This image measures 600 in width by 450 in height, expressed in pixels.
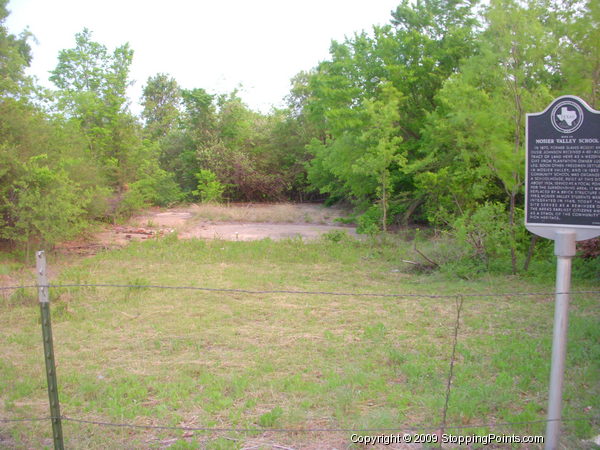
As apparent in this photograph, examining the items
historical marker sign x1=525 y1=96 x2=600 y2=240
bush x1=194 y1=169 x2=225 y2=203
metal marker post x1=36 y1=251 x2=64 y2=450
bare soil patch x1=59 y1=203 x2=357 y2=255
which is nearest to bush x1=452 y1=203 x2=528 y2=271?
bare soil patch x1=59 y1=203 x2=357 y2=255

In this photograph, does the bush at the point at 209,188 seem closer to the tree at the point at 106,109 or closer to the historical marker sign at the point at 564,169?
the tree at the point at 106,109

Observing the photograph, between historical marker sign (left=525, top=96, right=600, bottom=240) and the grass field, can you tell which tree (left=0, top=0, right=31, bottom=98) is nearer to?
the grass field

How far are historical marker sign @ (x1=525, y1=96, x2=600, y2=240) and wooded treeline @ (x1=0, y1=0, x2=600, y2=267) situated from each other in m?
5.62

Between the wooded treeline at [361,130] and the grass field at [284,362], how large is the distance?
3251mm

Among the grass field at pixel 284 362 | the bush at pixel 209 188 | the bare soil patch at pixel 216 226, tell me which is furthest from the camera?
the bush at pixel 209 188

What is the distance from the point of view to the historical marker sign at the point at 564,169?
157 inches

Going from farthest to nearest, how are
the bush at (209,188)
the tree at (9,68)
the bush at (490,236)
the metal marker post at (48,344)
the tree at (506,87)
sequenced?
the bush at (209,188) < the tree at (9,68) < the bush at (490,236) < the tree at (506,87) < the metal marker post at (48,344)

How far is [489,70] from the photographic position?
406 inches

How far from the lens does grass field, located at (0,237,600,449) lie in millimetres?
4492

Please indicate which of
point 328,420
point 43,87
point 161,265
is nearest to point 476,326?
point 328,420

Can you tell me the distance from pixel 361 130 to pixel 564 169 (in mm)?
14765

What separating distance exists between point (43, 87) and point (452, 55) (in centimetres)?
1315

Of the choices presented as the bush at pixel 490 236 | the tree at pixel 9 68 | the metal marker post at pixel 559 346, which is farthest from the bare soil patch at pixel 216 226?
the metal marker post at pixel 559 346

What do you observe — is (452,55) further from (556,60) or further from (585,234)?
Answer: (585,234)
